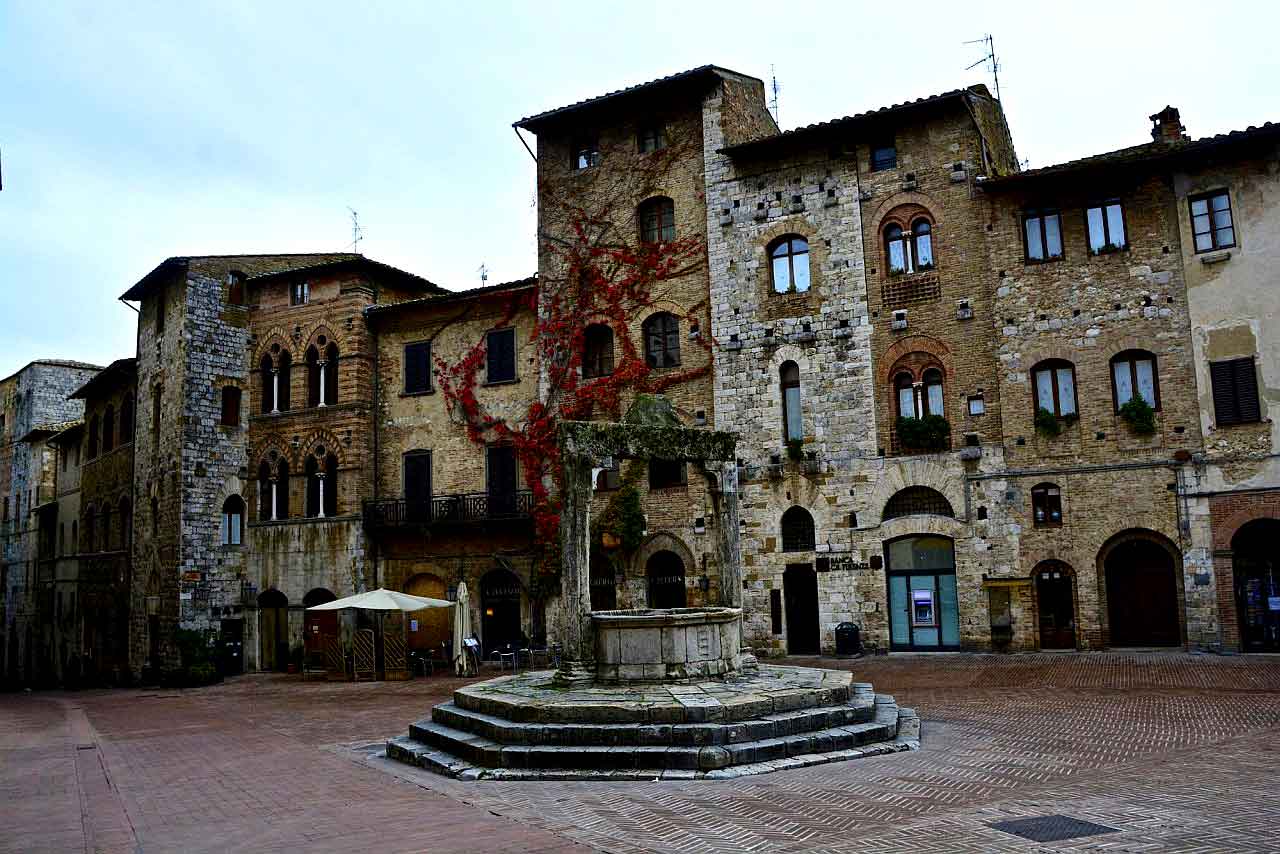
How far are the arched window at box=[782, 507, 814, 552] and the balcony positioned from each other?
22.4ft

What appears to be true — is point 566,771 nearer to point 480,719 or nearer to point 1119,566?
point 480,719

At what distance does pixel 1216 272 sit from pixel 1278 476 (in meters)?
4.31

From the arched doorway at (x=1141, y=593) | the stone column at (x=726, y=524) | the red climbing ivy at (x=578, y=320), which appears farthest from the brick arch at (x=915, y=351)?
the stone column at (x=726, y=524)

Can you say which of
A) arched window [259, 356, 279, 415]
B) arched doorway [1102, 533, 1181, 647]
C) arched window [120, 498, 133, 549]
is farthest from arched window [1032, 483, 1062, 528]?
arched window [120, 498, 133, 549]

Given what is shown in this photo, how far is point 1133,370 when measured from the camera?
71.4 ft

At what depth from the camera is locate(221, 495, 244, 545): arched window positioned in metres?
30.5

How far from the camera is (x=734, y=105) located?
27.0 meters

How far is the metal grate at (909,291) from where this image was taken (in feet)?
78.0

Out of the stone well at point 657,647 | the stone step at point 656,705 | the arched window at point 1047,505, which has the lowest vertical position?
the stone step at point 656,705

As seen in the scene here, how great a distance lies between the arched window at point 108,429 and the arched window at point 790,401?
25062 mm

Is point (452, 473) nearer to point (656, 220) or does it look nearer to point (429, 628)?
point (429, 628)

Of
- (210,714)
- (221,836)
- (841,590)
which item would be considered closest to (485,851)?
(221,836)

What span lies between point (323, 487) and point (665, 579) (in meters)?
10.7

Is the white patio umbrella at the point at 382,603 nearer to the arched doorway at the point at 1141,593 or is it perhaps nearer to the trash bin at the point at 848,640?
the trash bin at the point at 848,640
